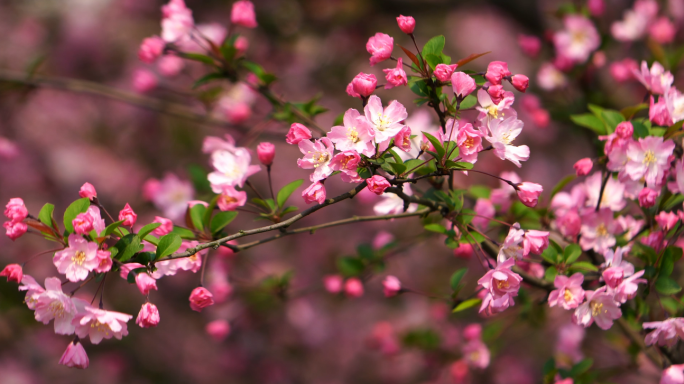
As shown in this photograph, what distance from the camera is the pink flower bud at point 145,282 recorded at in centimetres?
100

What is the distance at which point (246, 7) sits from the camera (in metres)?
1.61

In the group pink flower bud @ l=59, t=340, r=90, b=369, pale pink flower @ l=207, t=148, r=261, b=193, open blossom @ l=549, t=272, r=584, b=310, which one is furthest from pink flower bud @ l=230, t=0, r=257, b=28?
open blossom @ l=549, t=272, r=584, b=310

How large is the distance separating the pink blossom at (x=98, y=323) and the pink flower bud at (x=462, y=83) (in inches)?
34.7

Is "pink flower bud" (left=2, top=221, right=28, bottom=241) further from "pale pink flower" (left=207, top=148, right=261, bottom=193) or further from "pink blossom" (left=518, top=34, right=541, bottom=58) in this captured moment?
"pink blossom" (left=518, top=34, right=541, bottom=58)

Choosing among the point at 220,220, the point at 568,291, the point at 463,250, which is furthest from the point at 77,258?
the point at 568,291

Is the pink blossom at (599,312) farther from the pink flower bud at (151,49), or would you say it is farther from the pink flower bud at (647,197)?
the pink flower bud at (151,49)

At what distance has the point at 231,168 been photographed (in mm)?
1336

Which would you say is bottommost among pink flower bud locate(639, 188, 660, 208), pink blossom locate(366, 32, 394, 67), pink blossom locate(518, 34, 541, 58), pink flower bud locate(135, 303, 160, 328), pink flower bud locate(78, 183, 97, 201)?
pink flower bud locate(639, 188, 660, 208)

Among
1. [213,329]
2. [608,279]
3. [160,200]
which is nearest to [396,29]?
[160,200]

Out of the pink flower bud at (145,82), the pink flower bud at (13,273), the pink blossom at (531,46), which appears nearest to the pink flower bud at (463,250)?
the pink flower bud at (13,273)

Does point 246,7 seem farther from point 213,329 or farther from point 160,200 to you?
point 213,329

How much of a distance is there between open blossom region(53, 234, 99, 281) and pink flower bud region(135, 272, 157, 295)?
106mm

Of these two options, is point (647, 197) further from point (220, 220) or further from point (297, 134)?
point (220, 220)

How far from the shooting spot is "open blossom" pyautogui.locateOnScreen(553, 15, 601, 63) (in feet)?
6.33
